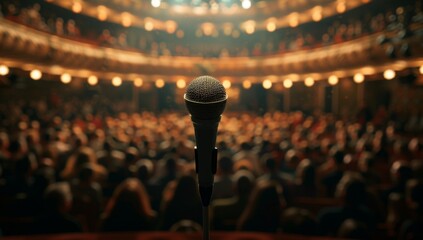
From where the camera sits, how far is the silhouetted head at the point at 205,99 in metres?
1.35

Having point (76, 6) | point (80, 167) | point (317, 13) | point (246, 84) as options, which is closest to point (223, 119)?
point (246, 84)

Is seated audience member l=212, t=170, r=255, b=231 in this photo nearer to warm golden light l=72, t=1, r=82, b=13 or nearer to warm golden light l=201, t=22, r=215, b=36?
warm golden light l=72, t=1, r=82, b=13

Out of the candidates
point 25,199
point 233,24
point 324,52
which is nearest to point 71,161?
point 25,199

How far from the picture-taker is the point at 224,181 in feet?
18.8

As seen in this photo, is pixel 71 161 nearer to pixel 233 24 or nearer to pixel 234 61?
pixel 234 61

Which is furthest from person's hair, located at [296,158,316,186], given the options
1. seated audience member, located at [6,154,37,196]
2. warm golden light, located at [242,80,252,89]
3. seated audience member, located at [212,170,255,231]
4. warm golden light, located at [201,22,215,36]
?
warm golden light, located at [201,22,215,36]

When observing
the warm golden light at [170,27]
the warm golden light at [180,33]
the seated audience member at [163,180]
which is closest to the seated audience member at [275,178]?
the seated audience member at [163,180]

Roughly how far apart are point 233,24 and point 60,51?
17.8 m

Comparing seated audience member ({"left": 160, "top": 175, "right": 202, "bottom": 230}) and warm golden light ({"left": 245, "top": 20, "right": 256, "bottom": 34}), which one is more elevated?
warm golden light ({"left": 245, "top": 20, "right": 256, "bottom": 34})

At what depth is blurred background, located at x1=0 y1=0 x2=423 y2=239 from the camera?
4605 millimetres

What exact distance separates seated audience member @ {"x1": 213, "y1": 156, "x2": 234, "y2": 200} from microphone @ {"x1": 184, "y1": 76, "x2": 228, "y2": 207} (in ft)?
14.1

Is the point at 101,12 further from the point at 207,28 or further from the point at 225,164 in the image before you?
the point at 225,164

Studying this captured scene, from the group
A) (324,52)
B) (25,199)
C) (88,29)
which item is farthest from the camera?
(88,29)

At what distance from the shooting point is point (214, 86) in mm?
1402
